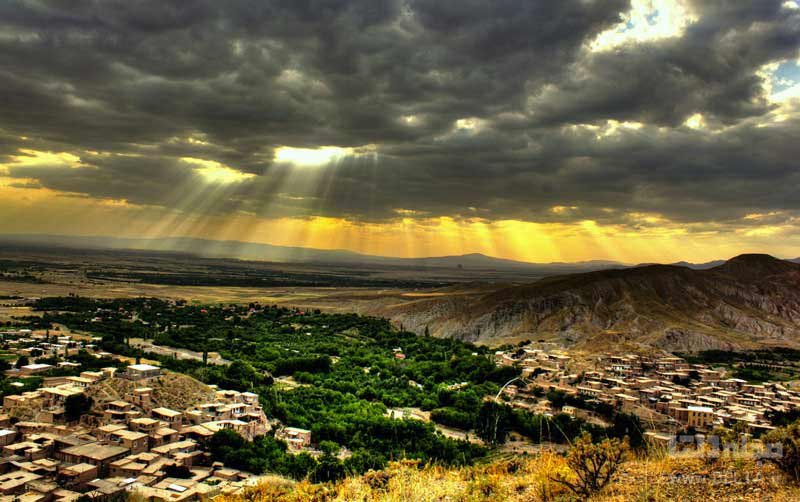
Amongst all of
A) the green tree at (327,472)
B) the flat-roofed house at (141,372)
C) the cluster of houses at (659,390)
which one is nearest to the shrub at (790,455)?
the green tree at (327,472)

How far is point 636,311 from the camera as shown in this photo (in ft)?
236

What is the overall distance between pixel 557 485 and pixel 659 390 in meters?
32.1

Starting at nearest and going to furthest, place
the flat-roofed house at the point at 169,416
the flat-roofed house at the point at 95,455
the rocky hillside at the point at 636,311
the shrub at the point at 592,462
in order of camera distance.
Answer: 1. the shrub at the point at 592,462
2. the flat-roofed house at the point at 95,455
3. the flat-roofed house at the point at 169,416
4. the rocky hillside at the point at 636,311

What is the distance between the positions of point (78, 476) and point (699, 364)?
52256mm

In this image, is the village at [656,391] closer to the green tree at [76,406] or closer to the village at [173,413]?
the village at [173,413]

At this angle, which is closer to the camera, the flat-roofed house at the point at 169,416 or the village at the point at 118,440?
the village at the point at 118,440

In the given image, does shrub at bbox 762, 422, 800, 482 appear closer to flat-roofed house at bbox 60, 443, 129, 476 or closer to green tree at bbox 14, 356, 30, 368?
flat-roofed house at bbox 60, 443, 129, 476

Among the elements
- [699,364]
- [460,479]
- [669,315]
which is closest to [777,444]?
[460,479]

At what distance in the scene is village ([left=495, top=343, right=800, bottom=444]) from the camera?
98.2 feet

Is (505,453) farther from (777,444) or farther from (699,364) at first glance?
(699,364)

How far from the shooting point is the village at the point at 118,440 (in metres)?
19.3

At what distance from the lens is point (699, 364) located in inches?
1980

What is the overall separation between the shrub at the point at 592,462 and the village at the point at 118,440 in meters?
13.3

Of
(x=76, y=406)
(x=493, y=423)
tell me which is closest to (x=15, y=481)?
(x=76, y=406)
